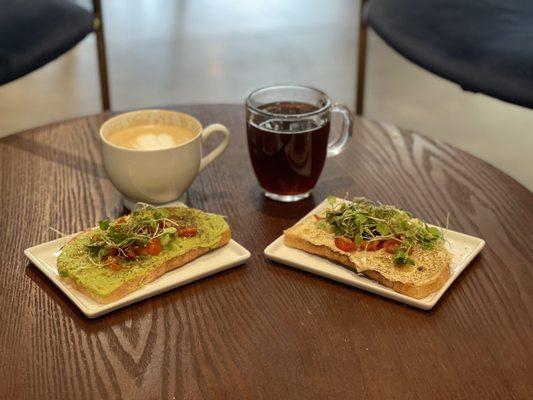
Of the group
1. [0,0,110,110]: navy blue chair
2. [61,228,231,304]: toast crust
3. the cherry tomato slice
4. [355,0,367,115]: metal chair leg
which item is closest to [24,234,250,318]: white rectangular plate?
[61,228,231,304]: toast crust

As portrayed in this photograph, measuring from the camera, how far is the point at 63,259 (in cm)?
88

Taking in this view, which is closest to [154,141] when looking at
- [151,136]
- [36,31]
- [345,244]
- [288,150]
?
[151,136]

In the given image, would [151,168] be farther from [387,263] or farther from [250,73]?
[250,73]

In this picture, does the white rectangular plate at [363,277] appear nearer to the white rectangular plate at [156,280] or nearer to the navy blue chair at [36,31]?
the white rectangular plate at [156,280]

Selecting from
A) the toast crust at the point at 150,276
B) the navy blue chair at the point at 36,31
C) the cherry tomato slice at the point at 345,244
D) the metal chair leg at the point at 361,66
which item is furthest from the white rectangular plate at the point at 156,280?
the metal chair leg at the point at 361,66

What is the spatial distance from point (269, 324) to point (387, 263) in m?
0.16

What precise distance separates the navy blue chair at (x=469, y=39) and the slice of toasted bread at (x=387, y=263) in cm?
64

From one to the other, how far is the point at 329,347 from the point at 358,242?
16 centimetres

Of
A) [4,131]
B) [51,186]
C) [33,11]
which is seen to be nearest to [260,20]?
[4,131]

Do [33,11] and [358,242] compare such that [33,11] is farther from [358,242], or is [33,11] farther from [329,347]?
[329,347]

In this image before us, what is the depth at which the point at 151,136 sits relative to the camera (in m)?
1.08

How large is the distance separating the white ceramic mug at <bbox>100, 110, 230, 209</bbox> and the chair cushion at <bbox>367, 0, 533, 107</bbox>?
653 mm

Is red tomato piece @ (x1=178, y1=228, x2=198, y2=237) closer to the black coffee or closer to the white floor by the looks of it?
the black coffee

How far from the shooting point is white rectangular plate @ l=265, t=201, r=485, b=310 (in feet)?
2.74
